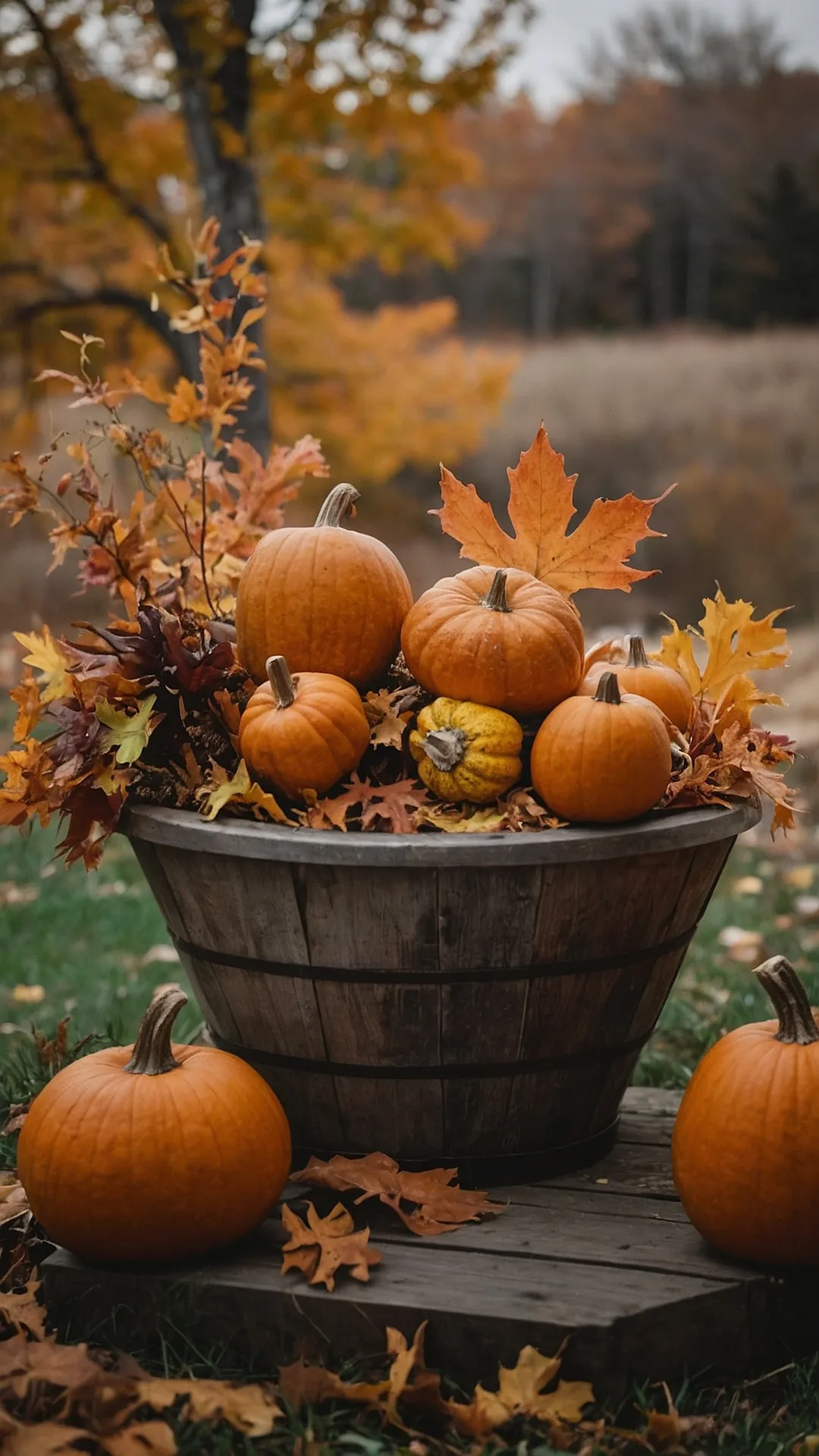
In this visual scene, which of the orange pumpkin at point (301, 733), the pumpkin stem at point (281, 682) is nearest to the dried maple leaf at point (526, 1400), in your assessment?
the orange pumpkin at point (301, 733)

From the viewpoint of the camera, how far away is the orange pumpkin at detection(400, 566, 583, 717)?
2285 millimetres

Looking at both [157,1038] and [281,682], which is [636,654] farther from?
[157,1038]

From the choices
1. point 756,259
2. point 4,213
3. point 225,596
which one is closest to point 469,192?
point 756,259

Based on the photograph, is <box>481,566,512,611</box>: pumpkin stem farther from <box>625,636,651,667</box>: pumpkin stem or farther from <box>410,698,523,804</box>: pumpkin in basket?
<box>625,636,651,667</box>: pumpkin stem

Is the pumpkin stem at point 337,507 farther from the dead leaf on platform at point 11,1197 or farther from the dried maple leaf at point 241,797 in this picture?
the dead leaf on platform at point 11,1197

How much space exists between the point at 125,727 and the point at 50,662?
279 millimetres

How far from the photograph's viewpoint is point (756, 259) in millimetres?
17531

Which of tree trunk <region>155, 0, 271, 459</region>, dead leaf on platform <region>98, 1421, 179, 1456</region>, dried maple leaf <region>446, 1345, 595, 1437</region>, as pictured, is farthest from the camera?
tree trunk <region>155, 0, 271, 459</region>

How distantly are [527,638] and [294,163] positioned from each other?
5346 mm

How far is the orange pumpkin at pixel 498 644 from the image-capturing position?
7.50 feet

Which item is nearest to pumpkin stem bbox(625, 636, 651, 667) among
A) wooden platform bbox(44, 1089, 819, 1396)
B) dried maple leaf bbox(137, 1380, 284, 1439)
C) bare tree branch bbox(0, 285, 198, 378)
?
wooden platform bbox(44, 1089, 819, 1396)

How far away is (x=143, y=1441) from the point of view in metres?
1.79

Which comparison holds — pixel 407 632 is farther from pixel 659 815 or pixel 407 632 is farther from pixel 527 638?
pixel 659 815

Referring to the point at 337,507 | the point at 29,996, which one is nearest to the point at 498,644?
the point at 337,507
